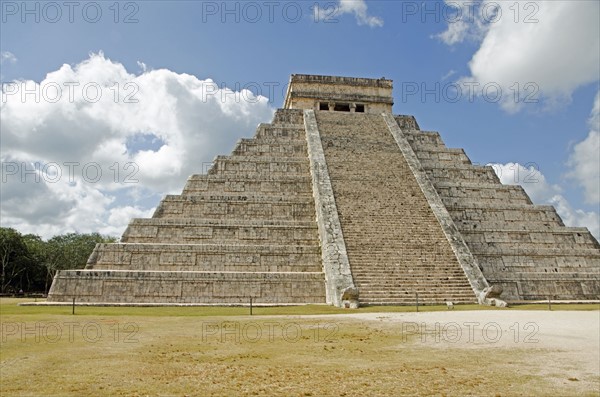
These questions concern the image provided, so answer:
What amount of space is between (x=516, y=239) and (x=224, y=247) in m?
12.7

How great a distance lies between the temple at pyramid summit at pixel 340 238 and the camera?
53.4ft

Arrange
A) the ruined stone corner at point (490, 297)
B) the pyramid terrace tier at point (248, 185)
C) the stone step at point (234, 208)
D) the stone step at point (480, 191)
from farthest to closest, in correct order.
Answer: the stone step at point (480, 191), the pyramid terrace tier at point (248, 185), the stone step at point (234, 208), the ruined stone corner at point (490, 297)

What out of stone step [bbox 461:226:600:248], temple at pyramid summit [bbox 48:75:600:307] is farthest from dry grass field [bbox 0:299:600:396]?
stone step [bbox 461:226:600:248]

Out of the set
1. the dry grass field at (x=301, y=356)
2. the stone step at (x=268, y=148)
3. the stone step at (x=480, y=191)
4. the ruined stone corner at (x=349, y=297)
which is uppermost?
the stone step at (x=268, y=148)

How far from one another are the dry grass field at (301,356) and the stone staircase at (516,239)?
7.48m

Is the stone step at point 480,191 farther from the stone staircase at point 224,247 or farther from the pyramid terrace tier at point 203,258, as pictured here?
the pyramid terrace tier at point 203,258

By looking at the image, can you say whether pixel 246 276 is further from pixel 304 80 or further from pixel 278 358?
pixel 304 80

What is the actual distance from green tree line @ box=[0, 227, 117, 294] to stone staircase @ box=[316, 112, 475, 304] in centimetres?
3092

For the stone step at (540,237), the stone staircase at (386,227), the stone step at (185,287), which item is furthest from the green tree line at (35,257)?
the stone step at (540,237)

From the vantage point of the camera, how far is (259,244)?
18766 mm

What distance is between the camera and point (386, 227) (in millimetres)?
19016

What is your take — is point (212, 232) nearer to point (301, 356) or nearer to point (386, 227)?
point (386, 227)

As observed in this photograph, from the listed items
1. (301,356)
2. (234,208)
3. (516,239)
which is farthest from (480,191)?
(301,356)

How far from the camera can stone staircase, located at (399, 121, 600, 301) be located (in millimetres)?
18500
